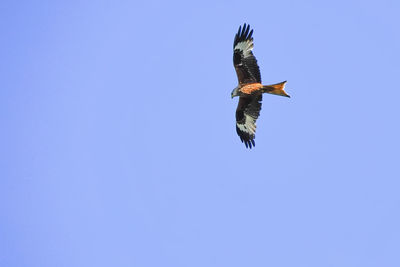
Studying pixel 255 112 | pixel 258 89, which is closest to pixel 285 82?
pixel 258 89

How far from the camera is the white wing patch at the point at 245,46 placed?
14278mm

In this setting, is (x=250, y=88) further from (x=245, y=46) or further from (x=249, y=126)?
(x=249, y=126)

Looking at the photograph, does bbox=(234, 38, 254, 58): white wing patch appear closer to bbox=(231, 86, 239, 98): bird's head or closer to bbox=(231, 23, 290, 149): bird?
bbox=(231, 23, 290, 149): bird

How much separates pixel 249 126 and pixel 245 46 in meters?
2.54

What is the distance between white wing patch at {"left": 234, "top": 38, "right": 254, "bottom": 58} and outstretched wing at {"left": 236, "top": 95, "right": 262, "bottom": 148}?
1.34m

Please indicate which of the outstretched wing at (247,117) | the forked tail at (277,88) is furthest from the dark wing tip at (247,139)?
the forked tail at (277,88)

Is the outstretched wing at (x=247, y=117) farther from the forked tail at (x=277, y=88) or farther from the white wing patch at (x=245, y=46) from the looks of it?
the white wing patch at (x=245, y=46)

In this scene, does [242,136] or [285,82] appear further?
[242,136]

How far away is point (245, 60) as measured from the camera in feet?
46.8

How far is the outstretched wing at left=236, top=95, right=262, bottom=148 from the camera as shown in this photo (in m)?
14.9

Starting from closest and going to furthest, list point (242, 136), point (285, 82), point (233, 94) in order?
1. point (285, 82)
2. point (233, 94)
3. point (242, 136)

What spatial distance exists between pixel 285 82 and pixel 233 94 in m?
1.66

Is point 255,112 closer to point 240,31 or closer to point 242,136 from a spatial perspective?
point 242,136

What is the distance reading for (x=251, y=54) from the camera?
14.2 meters
